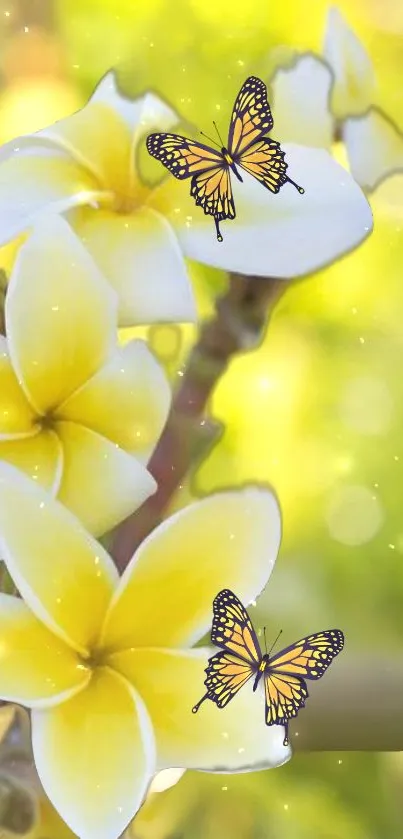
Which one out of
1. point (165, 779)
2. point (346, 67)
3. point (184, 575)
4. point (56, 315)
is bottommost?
point (165, 779)

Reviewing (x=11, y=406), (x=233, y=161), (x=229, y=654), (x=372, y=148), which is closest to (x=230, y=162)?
(x=233, y=161)

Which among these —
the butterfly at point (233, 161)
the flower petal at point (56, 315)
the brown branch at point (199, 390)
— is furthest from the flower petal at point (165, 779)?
the butterfly at point (233, 161)

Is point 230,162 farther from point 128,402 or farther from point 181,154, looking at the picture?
point 128,402

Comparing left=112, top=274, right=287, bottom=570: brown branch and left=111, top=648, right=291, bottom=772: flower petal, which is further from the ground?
left=112, top=274, right=287, bottom=570: brown branch

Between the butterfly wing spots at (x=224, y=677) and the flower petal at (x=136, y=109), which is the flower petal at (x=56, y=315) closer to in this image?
the flower petal at (x=136, y=109)

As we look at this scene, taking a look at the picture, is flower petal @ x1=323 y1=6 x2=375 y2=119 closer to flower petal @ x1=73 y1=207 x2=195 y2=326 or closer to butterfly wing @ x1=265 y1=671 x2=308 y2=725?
flower petal @ x1=73 y1=207 x2=195 y2=326

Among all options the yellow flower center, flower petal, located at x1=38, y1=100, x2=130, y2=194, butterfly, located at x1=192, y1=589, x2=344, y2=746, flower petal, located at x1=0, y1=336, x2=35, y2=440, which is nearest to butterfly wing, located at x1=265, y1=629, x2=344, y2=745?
butterfly, located at x1=192, y1=589, x2=344, y2=746
